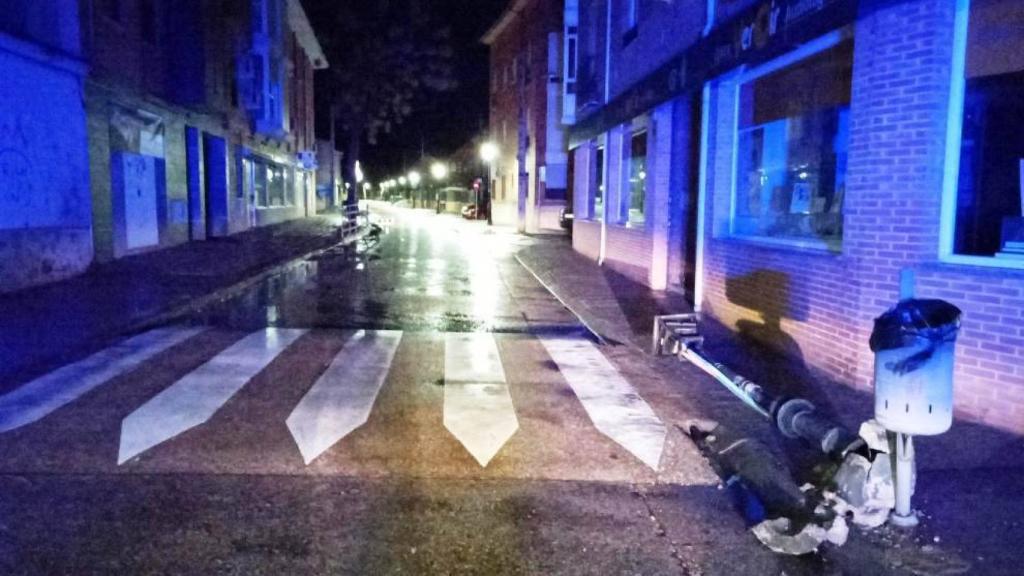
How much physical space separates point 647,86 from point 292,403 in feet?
32.1

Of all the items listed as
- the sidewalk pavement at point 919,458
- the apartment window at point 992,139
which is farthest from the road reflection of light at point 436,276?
the apartment window at point 992,139

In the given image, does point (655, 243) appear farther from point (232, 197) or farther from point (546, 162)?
point (546, 162)

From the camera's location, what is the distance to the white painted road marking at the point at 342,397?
18.9 ft

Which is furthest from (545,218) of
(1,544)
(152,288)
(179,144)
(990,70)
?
(1,544)

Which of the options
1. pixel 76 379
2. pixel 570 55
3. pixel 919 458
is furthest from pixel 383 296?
pixel 570 55

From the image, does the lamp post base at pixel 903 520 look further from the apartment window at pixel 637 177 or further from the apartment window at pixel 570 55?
the apartment window at pixel 570 55

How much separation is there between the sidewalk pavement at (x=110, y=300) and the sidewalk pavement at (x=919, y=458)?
5831 millimetres

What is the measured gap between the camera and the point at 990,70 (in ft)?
20.9

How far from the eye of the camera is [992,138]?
255 inches

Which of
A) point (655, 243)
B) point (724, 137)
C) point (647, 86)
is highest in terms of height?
point (647, 86)

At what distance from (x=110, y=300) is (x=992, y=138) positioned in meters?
11.1

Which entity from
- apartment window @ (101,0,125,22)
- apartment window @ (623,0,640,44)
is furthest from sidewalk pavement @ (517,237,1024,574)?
apartment window @ (101,0,125,22)

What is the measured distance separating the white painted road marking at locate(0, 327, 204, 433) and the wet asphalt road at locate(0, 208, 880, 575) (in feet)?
0.35

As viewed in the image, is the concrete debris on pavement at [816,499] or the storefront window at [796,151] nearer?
the concrete debris on pavement at [816,499]
